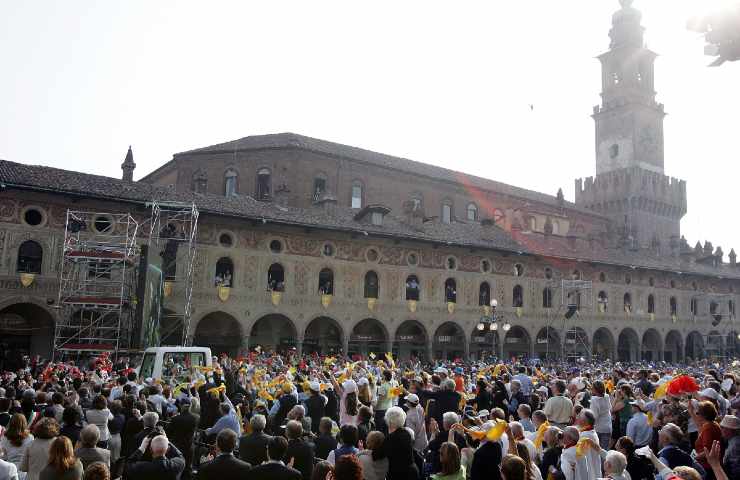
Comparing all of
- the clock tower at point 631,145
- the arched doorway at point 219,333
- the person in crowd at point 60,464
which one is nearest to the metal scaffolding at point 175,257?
the arched doorway at point 219,333

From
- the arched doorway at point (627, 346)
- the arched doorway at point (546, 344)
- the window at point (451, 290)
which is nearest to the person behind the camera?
the window at point (451, 290)

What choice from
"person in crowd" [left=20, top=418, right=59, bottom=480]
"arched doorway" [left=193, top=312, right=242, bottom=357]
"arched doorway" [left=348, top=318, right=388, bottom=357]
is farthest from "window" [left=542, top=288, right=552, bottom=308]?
"person in crowd" [left=20, top=418, right=59, bottom=480]

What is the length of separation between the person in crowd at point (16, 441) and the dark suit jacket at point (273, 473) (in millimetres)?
2690

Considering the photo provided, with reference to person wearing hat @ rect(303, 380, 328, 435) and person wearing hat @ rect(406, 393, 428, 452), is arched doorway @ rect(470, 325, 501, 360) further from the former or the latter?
person wearing hat @ rect(406, 393, 428, 452)

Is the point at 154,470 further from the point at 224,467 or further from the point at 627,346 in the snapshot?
the point at 627,346

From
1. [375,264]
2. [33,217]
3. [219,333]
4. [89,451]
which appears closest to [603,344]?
[375,264]

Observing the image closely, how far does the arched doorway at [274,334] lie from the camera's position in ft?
106

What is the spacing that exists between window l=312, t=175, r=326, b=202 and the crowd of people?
28.5 metres

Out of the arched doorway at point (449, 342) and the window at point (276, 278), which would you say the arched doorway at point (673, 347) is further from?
the window at point (276, 278)

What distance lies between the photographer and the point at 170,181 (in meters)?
44.8

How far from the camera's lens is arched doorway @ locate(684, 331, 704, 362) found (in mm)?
50469

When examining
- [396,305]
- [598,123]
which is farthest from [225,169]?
[598,123]

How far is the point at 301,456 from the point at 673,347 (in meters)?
48.5

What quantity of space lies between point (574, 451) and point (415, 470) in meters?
1.71
